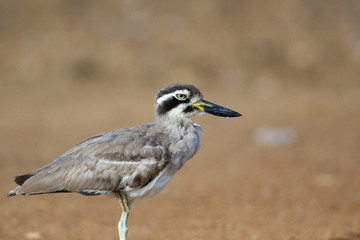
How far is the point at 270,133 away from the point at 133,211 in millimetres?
5174

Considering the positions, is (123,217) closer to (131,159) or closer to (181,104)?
(131,159)

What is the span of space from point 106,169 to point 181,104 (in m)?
1.01

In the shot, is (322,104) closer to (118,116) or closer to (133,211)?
(118,116)

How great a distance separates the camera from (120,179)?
4781 millimetres

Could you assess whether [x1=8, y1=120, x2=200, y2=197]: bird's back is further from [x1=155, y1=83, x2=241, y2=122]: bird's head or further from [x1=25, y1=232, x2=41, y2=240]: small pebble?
[x1=25, y1=232, x2=41, y2=240]: small pebble

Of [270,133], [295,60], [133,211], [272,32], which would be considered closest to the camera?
[133,211]

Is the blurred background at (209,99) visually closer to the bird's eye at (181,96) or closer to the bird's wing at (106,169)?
the bird's wing at (106,169)

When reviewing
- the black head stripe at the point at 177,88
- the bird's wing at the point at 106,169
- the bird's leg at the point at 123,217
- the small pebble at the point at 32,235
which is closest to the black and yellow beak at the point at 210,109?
the black head stripe at the point at 177,88

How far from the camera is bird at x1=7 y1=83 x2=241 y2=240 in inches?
188

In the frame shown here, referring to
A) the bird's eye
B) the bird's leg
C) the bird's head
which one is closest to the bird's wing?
the bird's leg

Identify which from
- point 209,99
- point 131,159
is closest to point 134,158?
point 131,159

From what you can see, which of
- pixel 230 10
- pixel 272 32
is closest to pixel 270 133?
pixel 272 32

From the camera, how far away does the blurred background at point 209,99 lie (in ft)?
24.2

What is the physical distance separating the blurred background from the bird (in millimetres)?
1591
